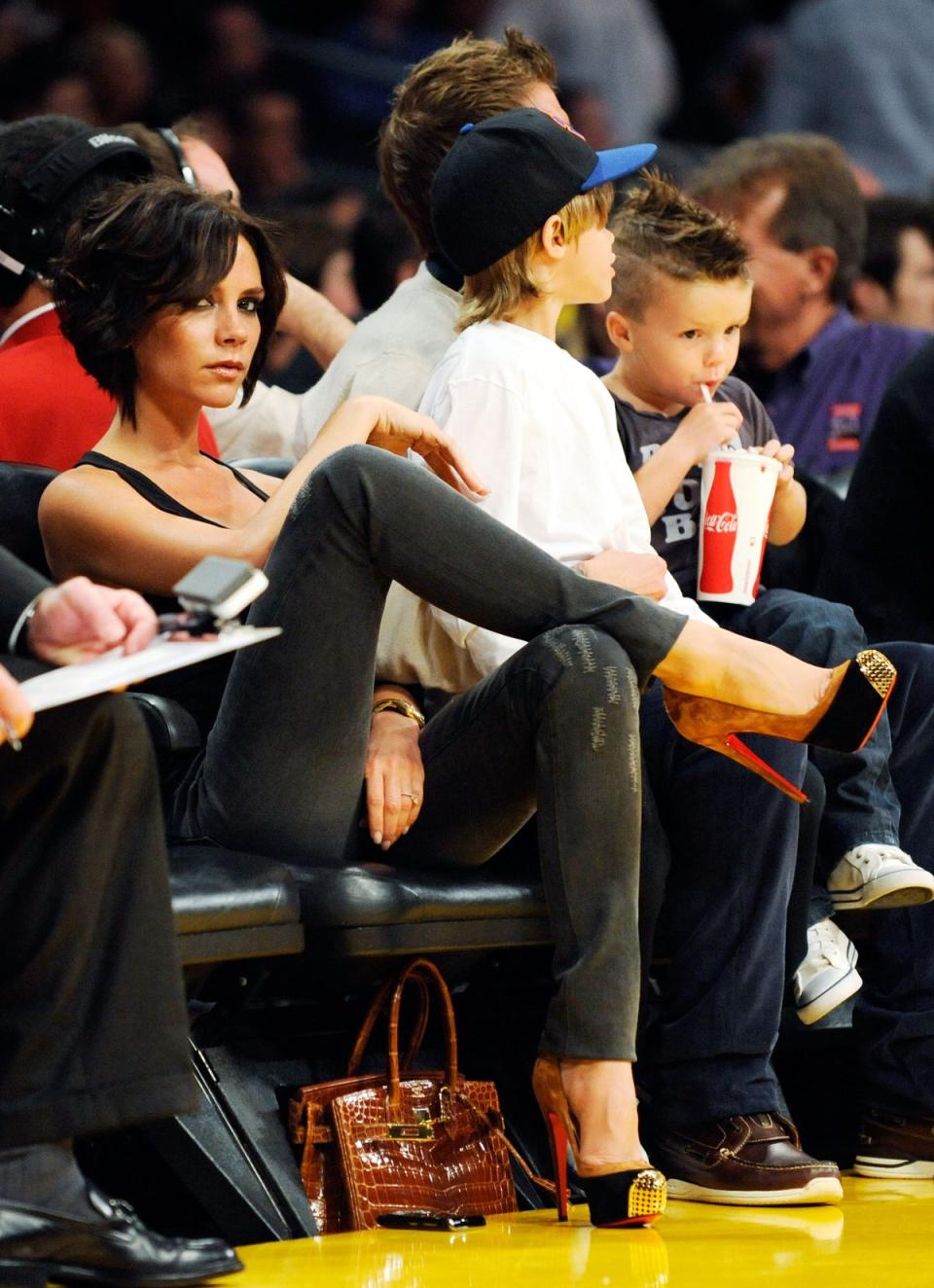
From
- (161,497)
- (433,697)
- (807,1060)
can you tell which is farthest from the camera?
(807,1060)

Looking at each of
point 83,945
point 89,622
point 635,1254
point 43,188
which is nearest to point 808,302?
point 43,188

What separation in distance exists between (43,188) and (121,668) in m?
1.35

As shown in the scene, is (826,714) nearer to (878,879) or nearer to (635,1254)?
(878,879)

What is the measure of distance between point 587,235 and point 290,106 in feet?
14.8

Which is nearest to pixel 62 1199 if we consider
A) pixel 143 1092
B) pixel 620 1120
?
pixel 143 1092

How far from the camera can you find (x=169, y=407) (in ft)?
8.23

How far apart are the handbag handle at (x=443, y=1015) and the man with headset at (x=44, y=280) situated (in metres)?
0.90

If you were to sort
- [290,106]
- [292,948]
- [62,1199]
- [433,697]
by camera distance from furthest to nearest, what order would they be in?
[290,106], [433,697], [292,948], [62,1199]

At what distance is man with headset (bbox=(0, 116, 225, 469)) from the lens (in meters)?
2.74

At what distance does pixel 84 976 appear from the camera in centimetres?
173

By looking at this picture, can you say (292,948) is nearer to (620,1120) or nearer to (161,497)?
(620,1120)

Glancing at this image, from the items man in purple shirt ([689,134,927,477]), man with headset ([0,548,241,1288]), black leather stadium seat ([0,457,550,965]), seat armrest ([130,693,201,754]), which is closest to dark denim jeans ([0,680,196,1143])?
man with headset ([0,548,241,1288])

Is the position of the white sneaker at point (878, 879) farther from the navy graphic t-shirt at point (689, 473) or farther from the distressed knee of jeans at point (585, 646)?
the distressed knee of jeans at point (585, 646)

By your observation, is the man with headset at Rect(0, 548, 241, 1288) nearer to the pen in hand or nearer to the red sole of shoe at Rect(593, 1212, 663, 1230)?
the pen in hand
